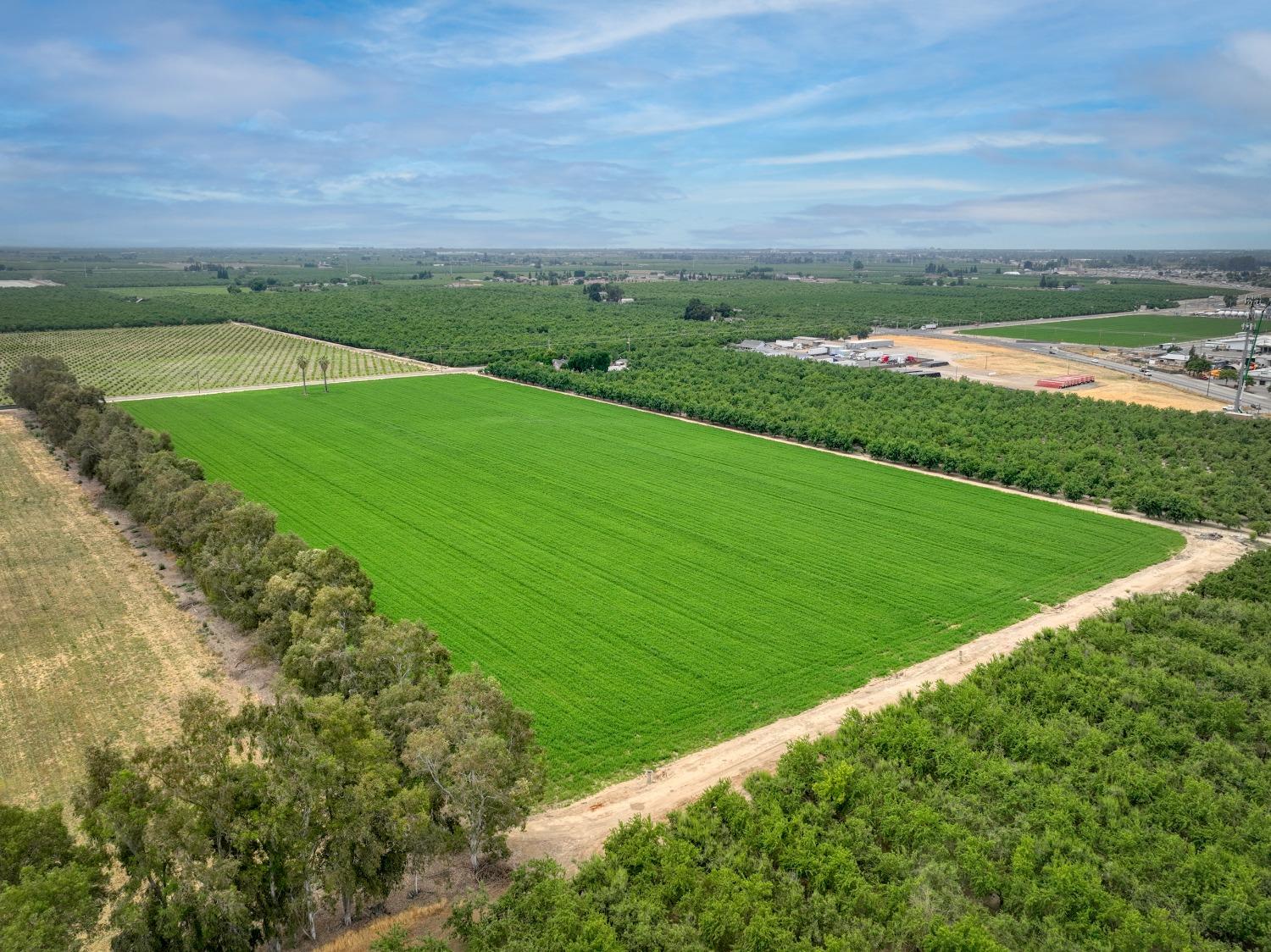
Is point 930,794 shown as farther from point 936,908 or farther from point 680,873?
point 680,873

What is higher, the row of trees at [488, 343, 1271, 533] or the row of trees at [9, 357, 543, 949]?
the row of trees at [488, 343, 1271, 533]

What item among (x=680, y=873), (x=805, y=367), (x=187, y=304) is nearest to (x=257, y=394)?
(x=805, y=367)

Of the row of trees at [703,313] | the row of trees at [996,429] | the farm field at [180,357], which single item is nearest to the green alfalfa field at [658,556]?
the row of trees at [996,429]

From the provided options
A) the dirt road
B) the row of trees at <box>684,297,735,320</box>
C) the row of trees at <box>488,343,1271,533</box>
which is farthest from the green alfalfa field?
the row of trees at <box>684,297,735,320</box>

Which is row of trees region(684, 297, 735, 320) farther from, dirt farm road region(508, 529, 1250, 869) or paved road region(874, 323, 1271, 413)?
dirt farm road region(508, 529, 1250, 869)

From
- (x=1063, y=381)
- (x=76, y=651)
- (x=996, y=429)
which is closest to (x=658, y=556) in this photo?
(x=76, y=651)

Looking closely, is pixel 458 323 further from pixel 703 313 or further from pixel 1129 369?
pixel 1129 369
